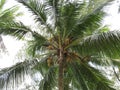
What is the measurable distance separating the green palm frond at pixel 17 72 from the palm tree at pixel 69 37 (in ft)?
0.88

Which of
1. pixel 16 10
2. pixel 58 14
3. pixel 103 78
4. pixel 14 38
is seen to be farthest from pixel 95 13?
pixel 16 10

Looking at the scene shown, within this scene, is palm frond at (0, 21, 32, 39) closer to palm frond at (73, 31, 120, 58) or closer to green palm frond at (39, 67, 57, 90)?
green palm frond at (39, 67, 57, 90)

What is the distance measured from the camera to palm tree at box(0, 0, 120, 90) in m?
8.80

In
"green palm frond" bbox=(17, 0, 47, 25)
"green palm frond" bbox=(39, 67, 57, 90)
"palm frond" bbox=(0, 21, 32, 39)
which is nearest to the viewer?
"green palm frond" bbox=(17, 0, 47, 25)

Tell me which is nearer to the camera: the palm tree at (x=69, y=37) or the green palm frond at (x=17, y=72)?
the palm tree at (x=69, y=37)

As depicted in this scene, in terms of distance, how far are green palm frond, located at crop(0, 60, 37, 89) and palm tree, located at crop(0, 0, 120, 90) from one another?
27 cm

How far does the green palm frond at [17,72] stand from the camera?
9.38m

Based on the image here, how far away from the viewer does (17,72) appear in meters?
9.48

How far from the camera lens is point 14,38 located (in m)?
9.74

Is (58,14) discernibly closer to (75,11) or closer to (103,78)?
(75,11)

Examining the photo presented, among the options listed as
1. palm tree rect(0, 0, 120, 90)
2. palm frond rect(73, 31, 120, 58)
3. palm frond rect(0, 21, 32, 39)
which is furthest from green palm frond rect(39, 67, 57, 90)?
palm frond rect(0, 21, 32, 39)

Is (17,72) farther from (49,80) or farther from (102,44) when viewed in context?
(102,44)

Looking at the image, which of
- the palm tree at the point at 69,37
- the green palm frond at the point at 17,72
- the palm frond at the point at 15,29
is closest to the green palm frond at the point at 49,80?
the palm tree at the point at 69,37

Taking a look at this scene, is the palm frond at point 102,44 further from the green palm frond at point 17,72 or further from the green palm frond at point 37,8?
the green palm frond at point 17,72
